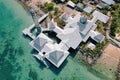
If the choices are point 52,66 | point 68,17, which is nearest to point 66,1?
point 68,17

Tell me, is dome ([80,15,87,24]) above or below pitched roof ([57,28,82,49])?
above

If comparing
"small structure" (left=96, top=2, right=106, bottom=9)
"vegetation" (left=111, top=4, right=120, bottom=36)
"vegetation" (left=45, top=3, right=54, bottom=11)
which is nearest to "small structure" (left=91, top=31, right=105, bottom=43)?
"vegetation" (left=111, top=4, right=120, bottom=36)

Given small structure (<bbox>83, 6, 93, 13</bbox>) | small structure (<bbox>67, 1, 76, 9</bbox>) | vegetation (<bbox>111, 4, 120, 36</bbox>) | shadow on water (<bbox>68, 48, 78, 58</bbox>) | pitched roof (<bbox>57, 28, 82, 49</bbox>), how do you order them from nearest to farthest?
1. pitched roof (<bbox>57, 28, 82, 49</bbox>)
2. shadow on water (<bbox>68, 48, 78, 58</bbox>)
3. vegetation (<bbox>111, 4, 120, 36</bbox>)
4. small structure (<bbox>83, 6, 93, 13</bbox>)
5. small structure (<bbox>67, 1, 76, 9</bbox>)

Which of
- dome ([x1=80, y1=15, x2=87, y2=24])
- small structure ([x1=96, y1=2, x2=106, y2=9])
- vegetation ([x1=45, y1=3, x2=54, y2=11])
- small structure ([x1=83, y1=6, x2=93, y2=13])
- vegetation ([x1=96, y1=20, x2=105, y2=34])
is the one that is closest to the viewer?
dome ([x1=80, y1=15, x2=87, y2=24])

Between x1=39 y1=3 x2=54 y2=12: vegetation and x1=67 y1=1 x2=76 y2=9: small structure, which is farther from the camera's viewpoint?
x1=67 y1=1 x2=76 y2=9: small structure

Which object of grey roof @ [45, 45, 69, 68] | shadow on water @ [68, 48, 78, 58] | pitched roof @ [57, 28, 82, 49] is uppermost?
pitched roof @ [57, 28, 82, 49]

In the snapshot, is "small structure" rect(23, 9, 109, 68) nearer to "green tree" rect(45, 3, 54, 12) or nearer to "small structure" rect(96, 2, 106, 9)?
"green tree" rect(45, 3, 54, 12)

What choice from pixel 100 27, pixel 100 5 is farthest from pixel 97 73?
pixel 100 5
